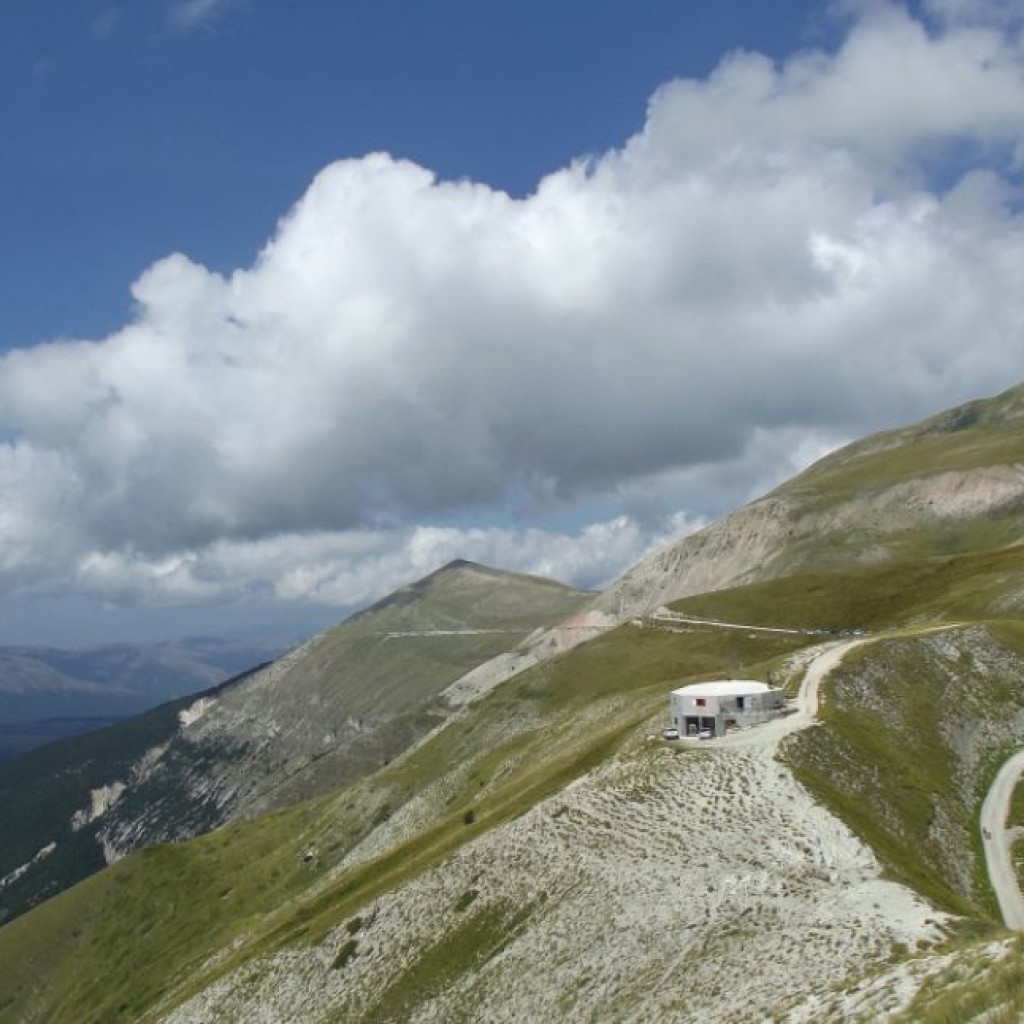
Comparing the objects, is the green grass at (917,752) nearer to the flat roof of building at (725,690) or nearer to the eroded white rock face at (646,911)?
the eroded white rock face at (646,911)

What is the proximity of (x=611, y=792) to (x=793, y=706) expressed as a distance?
2322 cm

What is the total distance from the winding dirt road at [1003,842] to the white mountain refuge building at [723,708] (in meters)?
17.2

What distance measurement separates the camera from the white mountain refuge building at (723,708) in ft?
263

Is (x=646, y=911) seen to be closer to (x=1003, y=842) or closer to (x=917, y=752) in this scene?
(x=1003, y=842)

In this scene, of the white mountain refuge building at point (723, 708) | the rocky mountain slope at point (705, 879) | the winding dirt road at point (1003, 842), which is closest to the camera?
the rocky mountain slope at point (705, 879)

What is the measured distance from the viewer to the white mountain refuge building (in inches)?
3159

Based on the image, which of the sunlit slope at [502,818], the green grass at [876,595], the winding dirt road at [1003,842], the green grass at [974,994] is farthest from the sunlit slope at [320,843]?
the green grass at [974,994]

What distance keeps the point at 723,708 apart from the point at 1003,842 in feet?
78.6

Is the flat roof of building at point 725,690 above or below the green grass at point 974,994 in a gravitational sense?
above

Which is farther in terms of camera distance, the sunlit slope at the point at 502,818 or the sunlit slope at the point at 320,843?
the sunlit slope at the point at 320,843

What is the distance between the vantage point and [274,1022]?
2675 inches

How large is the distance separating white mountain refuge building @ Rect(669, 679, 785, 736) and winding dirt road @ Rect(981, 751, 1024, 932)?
17.2 m

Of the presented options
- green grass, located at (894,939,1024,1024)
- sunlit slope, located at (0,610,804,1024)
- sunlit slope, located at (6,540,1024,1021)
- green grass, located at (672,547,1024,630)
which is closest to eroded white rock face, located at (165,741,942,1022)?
sunlit slope, located at (6,540,1024,1021)

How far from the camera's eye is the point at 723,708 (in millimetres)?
80562
